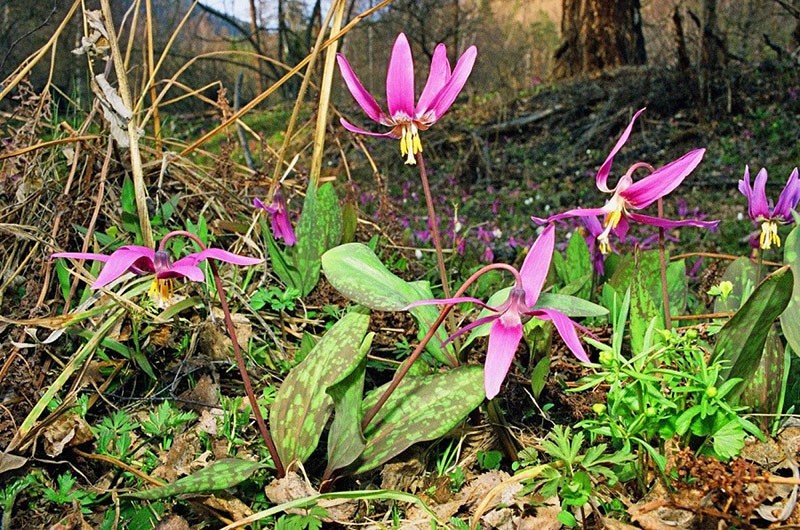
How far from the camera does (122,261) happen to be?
88cm

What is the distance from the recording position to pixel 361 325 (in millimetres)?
1156

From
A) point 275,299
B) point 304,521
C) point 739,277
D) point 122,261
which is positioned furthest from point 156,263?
point 739,277

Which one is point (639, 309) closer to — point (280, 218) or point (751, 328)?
point (751, 328)

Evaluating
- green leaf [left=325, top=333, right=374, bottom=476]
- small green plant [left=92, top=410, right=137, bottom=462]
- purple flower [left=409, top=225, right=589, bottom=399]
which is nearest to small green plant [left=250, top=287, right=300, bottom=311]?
small green plant [left=92, top=410, right=137, bottom=462]

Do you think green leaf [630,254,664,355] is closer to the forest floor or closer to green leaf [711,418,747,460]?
the forest floor

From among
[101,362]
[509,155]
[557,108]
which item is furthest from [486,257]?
[557,108]

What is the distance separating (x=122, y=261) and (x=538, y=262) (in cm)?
60

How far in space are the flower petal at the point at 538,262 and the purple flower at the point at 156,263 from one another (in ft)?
1.30

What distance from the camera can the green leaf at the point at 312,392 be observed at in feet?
3.61

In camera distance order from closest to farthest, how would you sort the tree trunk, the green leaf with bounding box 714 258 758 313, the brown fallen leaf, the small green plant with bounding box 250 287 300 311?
1. the brown fallen leaf
2. the green leaf with bounding box 714 258 758 313
3. the small green plant with bounding box 250 287 300 311
4. the tree trunk

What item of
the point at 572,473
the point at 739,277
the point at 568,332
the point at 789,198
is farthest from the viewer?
the point at 739,277

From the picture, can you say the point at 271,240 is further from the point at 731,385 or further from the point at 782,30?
the point at 782,30

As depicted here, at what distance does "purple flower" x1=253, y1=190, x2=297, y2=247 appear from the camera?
1618 mm

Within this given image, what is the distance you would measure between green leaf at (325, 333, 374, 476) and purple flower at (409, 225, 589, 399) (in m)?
0.25
